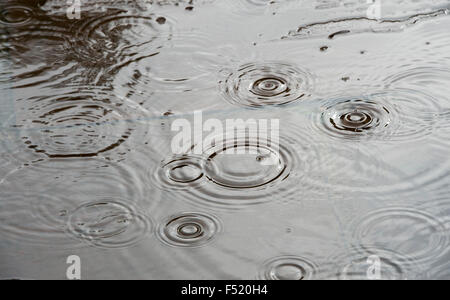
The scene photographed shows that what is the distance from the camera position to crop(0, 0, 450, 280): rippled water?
1280mm

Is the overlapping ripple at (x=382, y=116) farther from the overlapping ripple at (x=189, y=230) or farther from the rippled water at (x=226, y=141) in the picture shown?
the overlapping ripple at (x=189, y=230)

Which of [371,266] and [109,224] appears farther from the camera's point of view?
[109,224]

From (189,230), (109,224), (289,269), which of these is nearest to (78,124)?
(109,224)

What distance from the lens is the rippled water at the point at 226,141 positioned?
4.20ft

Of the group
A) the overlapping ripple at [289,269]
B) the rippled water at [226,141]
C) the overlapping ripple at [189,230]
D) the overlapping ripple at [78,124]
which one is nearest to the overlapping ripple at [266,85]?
the rippled water at [226,141]

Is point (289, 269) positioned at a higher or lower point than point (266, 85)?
lower

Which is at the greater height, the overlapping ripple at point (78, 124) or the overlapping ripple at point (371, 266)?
the overlapping ripple at point (78, 124)

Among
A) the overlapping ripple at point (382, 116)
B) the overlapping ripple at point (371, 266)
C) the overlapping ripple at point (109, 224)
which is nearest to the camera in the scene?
the overlapping ripple at point (371, 266)

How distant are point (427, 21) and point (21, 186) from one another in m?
1.32

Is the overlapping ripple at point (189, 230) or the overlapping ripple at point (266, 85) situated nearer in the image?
the overlapping ripple at point (189, 230)

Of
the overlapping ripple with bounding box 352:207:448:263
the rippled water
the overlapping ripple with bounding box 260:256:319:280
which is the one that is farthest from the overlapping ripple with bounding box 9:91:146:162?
the overlapping ripple with bounding box 352:207:448:263

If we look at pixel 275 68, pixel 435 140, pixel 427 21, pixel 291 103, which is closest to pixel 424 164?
pixel 435 140

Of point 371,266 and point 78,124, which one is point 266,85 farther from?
point 371,266

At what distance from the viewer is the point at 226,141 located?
1.55 metres
